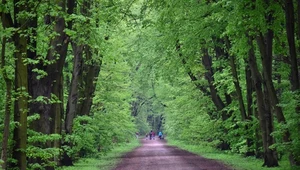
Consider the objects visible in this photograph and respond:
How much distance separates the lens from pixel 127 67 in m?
31.1

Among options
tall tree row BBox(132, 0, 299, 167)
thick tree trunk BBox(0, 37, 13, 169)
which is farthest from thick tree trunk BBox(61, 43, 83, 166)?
thick tree trunk BBox(0, 37, 13, 169)

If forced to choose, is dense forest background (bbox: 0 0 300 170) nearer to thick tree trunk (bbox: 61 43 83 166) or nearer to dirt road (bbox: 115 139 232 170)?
thick tree trunk (bbox: 61 43 83 166)

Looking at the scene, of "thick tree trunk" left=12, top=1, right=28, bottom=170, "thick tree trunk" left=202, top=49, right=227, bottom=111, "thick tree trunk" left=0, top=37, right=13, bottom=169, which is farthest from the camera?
"thick tree trunk" left=202, top=49, right=227, bottom=111

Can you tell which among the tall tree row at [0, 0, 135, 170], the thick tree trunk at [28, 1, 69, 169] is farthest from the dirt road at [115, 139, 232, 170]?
the thick tree trunk at [28, 1, 69, 169]

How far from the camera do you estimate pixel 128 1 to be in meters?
16.4

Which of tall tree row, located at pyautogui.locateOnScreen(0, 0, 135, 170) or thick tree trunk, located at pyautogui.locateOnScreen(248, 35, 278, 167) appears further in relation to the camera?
thick tree trunk, located at pyautogui.locateOnScreen(248, 35, 278, 167)

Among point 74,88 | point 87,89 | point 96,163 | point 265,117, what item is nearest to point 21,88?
point 74,88

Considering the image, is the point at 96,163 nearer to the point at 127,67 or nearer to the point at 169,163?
the point at 169,163

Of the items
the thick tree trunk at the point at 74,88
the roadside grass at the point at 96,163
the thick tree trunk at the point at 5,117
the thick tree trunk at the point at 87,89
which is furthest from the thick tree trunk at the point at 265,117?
the thick tree trunk at the point at 5,117

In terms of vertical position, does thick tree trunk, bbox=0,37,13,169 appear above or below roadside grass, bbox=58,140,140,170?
above

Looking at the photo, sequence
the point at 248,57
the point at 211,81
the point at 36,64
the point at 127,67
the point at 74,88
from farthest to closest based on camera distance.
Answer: the point at 127,67, the point at 211,81, the point at 74,88, the point at 248,57, the point at 36,64

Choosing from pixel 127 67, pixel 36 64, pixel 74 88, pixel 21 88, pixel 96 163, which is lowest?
pixel 96 163

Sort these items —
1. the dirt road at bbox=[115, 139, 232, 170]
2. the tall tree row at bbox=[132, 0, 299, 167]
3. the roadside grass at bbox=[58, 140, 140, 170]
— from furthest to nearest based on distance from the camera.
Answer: the roadside grass at bbox=[58, 140, 140, 170] < the dirt road at bbox=[115, 139, 232, 170] < the tall tree row at bbox=[132, 0, 299, 167]

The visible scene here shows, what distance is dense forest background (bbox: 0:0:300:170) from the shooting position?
956 centimetres
